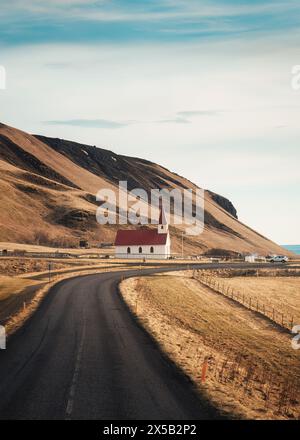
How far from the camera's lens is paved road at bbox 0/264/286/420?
18.5 meters

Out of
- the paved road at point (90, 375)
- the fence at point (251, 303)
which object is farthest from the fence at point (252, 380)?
the fence at point (251, 303)

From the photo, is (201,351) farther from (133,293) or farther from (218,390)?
(133,293)

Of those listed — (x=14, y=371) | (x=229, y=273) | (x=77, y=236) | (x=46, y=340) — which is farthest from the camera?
(x=77, y=236)

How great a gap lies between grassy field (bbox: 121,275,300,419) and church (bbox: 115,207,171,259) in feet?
199

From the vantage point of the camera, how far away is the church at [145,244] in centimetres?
12650

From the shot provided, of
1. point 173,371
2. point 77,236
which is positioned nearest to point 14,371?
point 173,371

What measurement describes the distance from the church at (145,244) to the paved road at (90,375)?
86854 mm

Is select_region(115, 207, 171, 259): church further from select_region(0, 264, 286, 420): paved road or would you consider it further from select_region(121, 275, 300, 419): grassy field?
select_region(0, 264, 286, 420): paved road

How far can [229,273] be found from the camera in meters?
90.6

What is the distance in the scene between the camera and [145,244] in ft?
418

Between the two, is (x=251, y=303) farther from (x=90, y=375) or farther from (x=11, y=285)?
(x=90, y=375)

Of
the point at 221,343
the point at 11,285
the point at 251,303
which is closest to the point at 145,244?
the point at 11,285

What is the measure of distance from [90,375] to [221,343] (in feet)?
51.9

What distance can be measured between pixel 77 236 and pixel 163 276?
113411 millimetres
